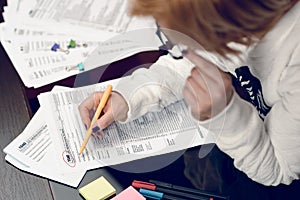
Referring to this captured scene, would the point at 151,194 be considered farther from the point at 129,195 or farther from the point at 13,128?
the point at 13,128

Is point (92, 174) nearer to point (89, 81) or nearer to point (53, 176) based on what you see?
point (53, 176)

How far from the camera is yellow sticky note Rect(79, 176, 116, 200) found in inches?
30.2

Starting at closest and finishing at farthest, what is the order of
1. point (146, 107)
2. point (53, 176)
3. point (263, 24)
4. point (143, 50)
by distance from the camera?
point (263, 24), point (53, 176), point (146, 107), point (143, 50)

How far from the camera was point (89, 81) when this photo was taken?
3.16ft

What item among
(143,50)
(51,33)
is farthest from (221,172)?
(51,33)

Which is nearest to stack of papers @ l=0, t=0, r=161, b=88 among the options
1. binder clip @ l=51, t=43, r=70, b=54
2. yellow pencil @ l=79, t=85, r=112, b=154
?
binder clip @ l=51, t=43, r=70, b=54

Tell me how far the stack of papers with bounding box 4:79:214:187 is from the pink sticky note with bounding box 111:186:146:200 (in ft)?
0.20

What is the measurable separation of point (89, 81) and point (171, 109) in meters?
0.16

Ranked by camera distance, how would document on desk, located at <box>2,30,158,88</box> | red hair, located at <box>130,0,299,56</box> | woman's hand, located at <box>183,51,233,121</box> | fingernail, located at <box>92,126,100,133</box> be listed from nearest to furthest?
red hair, located at <box>130,0,299,56</box>, woman's hand, located at <box>183,51,233,121</box>, fingernail, located at <box>92,126,100,133</box>, document on desk, located at <box>2,30,158,88</box>

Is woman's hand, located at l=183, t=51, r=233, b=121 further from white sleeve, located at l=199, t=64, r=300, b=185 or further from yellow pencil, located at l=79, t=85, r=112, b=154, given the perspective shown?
yellow pencil, located at l=79, t=85, r=112, b=154

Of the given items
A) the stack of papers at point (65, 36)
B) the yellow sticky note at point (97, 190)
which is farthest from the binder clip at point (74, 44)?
the yellow sticky note at point (97, 190)

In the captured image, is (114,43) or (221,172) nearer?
(221,172)

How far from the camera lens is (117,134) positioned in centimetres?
86

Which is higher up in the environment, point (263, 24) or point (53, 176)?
point (263, 24)
